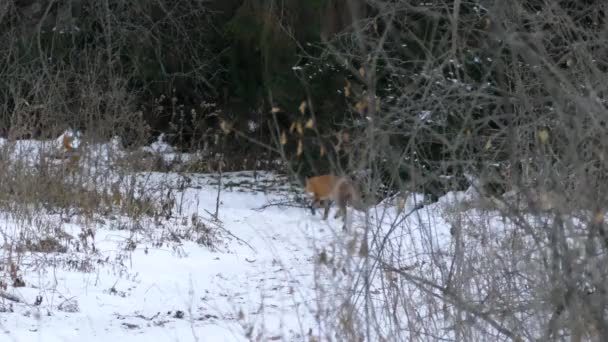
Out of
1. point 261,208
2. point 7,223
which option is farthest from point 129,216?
point 261,208

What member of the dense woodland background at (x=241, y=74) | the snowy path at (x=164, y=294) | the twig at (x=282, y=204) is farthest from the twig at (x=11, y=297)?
the twig at (x=282, y=204)

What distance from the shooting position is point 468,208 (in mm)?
4164

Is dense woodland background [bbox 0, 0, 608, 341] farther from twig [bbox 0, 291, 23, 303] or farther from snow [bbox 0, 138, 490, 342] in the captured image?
twig [bbox 0, 291, 23, 303]

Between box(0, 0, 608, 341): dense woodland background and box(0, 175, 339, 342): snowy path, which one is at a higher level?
box(0, 0, 608, 341): dense woodland background

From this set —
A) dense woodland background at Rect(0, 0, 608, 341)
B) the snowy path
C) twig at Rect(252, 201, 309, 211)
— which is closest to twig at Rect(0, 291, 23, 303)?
the snowy path

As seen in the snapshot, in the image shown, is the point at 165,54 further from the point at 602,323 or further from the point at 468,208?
the point at 602,323

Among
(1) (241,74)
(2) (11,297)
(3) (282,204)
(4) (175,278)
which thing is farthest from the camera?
(1) (241,74)

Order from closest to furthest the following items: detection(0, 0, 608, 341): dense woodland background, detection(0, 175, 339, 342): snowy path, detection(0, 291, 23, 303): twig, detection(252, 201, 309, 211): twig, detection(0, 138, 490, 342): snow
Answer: detection(0, 138, 490, 342): snow → detection(0, 175, 339, 342): snowy path → detection(0, 291, 23, 303): twig → detection(0, 0, 608, 341): dense woodland background → detection(252, 201, 309, 211): twig

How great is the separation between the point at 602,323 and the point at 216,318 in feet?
9.70

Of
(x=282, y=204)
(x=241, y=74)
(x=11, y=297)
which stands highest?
(x=241, y=74)

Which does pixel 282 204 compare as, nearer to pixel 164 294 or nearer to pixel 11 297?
pixel 164 294

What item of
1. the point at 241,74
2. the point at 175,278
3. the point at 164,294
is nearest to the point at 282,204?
the point at 241,74

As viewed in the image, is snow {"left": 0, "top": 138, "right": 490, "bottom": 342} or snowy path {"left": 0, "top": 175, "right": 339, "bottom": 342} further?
snowy path {"left": 0, "top": 175, "right": 339, "bottom": 342}

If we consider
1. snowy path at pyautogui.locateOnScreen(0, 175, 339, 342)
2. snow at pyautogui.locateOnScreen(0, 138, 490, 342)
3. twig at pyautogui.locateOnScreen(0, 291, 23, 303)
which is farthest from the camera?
twig at pyautogui.locateOnScreen(0, 291, 23, 303)
